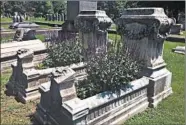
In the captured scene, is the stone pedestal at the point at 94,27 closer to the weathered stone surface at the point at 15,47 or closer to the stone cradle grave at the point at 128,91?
the stone cradle grave at the point at 128,91

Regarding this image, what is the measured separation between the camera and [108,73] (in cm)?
439

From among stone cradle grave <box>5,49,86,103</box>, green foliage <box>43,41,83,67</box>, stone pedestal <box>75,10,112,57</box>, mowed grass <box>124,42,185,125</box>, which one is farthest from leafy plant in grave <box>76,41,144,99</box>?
stone pedestal <box>75,10,112,57</box>

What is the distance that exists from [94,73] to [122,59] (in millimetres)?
667

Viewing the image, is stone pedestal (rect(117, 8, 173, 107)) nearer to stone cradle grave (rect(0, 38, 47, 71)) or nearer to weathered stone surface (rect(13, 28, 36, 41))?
stone cradle grave (rect(0, 38, 47, 71))

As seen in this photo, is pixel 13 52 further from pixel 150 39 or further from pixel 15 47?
pixel 150 39

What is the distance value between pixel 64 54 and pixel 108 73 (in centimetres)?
215

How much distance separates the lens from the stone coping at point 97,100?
363 cm

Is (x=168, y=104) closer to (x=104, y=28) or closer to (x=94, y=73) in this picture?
(x=94, y=73)

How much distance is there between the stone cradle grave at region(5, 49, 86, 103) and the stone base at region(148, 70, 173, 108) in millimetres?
2053

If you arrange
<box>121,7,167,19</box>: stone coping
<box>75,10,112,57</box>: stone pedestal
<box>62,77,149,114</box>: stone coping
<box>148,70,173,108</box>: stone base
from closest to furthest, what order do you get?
1. <box>62,77,149,114</box>: stone coping
2. <box>121,7,167,19</box>: stone coping
3. <box>148,70,173,108</box>: stone base
4. <box>75,10,112,57</box>: stone pedestal

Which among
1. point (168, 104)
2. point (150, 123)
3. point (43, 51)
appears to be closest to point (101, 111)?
point (150, 123)

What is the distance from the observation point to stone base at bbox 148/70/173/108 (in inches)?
202

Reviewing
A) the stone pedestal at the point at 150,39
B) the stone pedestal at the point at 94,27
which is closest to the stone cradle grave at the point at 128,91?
the stone pedestal at the point at 150,39

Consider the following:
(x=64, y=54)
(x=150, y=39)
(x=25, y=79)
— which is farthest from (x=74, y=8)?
(x=150, y=39)
